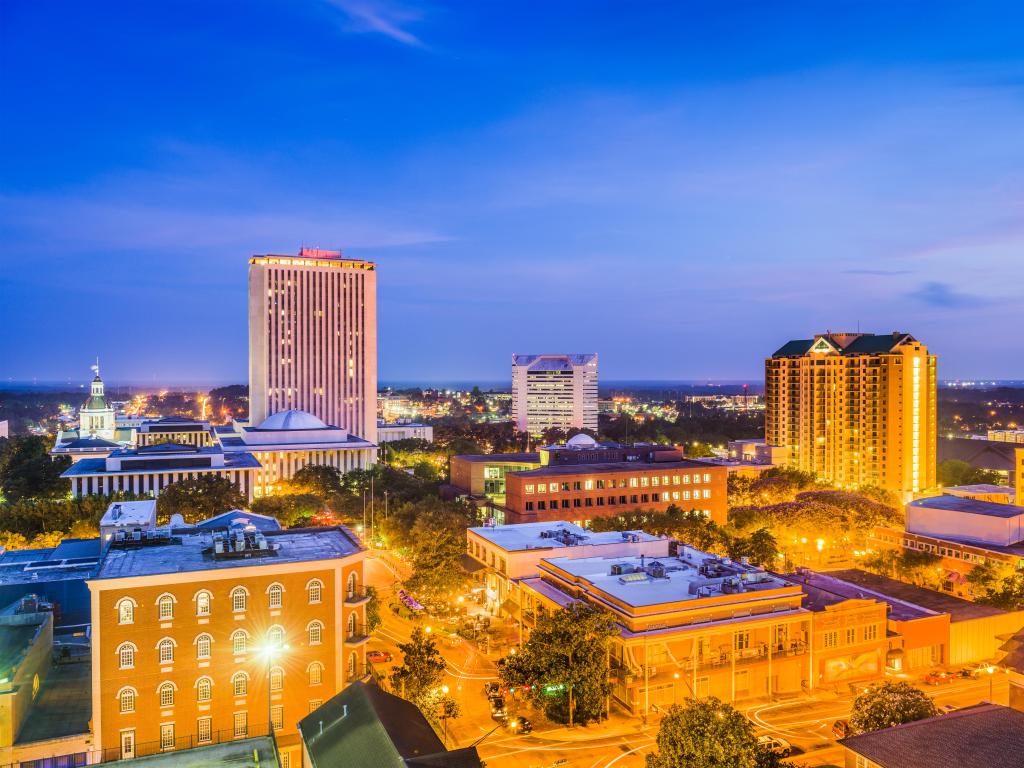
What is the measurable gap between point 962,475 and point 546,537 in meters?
89.7

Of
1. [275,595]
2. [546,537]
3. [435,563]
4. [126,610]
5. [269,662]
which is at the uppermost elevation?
[126,610]

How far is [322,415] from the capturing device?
13312 cm

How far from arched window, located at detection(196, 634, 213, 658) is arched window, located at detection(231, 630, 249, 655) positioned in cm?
107

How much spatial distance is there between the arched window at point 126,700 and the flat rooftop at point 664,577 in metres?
26.1

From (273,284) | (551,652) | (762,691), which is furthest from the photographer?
(273,284)

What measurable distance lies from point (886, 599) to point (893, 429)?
224ft

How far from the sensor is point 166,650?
33500 millimetres

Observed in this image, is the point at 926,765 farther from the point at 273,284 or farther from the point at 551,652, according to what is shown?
the point at 273,284

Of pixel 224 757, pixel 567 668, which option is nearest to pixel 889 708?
pixel 567 668

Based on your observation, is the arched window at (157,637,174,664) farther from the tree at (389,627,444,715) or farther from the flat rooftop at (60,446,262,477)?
the flat rooftop at (60,446,262,477)

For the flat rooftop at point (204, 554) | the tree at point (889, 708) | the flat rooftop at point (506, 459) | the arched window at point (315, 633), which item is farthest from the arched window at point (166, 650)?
the flat rooftop at point (506, 459)

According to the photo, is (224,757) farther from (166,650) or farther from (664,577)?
(664,577)

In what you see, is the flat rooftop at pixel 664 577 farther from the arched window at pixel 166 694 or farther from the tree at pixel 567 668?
the arched window at pixel 166 694

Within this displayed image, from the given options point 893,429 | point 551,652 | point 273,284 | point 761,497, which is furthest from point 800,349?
point 551,652
